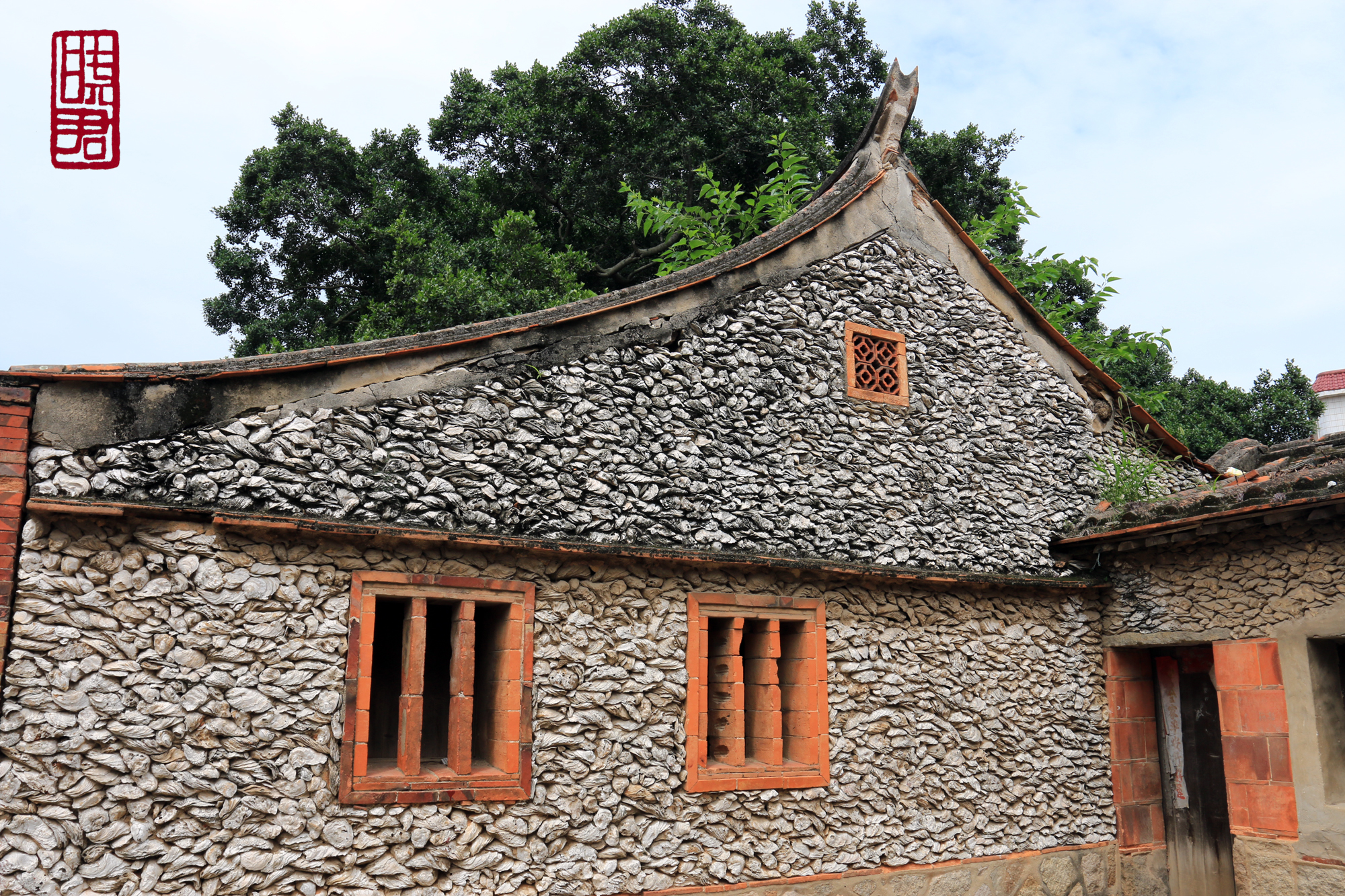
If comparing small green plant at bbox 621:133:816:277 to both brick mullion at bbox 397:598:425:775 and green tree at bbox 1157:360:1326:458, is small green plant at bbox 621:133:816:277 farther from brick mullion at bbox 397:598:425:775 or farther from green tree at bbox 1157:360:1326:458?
green tree at bbox 1157:360:1326:458

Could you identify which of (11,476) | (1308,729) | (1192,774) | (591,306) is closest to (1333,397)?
(1192,774)

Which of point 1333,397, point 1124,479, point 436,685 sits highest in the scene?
point 1333,397

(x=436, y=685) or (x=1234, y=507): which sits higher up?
(x=1234, y=507)

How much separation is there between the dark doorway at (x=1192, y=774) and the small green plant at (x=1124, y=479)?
59.2 inches

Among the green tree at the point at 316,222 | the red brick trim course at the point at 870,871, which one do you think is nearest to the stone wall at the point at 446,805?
the red brick trim course at the point at 870,871

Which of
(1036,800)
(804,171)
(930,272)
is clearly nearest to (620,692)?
(1036,800)

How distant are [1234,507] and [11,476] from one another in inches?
327

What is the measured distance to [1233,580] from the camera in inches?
313

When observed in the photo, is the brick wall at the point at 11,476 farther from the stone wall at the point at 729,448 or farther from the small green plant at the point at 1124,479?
the small green plant at the point at 1124,479

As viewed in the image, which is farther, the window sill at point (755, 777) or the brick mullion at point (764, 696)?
the brick mullion at point (764, 696)

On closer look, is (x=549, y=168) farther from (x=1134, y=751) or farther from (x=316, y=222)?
(x=1134, y=751)

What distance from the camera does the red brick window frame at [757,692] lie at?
6762 mm

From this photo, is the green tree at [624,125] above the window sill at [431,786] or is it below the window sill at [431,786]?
above

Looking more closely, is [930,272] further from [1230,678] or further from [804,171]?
[804,171]
